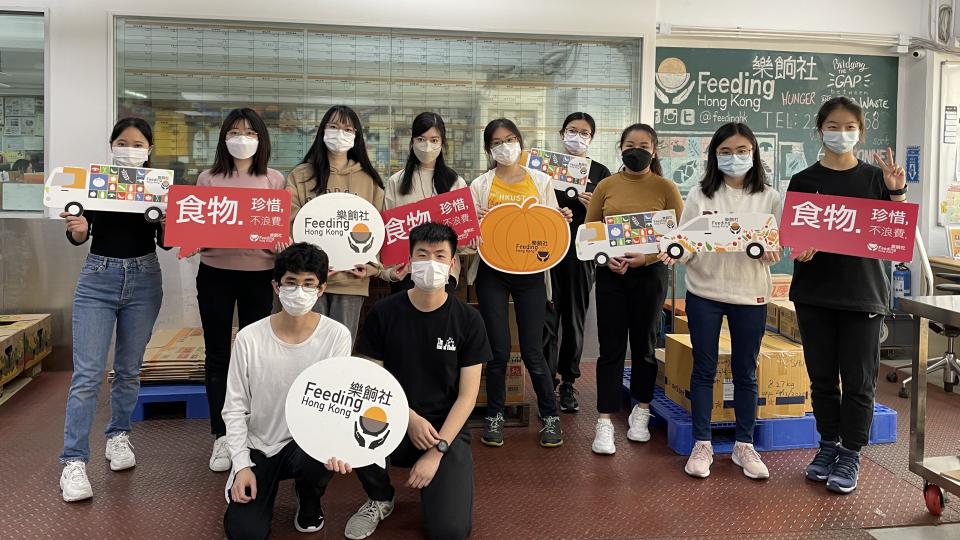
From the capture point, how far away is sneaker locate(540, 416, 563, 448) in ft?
11.0

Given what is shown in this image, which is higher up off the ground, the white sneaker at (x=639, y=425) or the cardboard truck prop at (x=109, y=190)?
the cardboard truck prop at (x=109, y=190)

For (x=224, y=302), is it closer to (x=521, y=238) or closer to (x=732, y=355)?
(x=521, y=238)

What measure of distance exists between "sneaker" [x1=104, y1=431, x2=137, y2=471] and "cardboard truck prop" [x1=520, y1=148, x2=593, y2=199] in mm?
2200

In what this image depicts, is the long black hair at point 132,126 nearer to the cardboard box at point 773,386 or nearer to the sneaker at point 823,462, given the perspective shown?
the cardboard box at point 773,386

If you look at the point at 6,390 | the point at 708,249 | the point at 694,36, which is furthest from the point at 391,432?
the point at 694,36

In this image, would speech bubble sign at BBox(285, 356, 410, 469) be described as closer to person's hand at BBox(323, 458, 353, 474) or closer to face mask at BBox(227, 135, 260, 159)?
person's hand at BBox(323, 458, 353, 474)

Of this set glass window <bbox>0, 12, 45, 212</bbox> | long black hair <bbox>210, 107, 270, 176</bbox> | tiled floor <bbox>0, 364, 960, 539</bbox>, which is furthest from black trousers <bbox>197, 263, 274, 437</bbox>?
glass window <bbox>0, 12, 45, 212</bbox>

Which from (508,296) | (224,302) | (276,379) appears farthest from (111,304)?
(508,296)

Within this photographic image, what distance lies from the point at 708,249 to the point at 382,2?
294cm

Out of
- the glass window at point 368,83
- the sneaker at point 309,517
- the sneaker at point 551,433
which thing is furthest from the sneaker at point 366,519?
the glass window at point 368,83

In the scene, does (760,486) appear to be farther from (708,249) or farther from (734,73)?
(734,73)

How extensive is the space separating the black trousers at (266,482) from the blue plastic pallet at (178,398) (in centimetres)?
157

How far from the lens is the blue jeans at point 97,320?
2.76 meters

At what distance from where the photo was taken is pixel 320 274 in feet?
7.91
